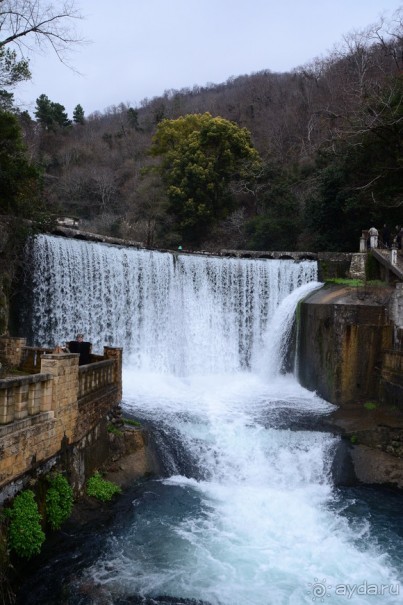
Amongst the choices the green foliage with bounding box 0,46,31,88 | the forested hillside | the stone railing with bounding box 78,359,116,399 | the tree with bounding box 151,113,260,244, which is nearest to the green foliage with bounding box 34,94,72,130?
the forested hillside

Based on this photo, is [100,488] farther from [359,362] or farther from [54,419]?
[359,362]

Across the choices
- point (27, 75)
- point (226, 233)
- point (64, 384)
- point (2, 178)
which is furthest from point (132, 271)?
point (226, 233)

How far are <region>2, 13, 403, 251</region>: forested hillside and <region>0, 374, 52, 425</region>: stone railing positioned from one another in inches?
511

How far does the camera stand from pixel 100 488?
27.8ft

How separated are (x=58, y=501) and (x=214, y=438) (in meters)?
4.73

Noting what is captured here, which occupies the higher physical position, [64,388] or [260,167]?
[260,167]

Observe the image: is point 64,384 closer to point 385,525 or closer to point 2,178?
point 385,525

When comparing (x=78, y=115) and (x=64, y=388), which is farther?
(x=78, y=115)

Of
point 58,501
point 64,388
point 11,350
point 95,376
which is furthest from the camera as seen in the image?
point 11,350

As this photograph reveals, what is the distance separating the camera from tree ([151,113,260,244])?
3044 cm

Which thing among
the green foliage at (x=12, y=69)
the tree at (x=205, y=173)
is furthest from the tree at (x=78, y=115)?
the green foliage at (x=12, y=69)

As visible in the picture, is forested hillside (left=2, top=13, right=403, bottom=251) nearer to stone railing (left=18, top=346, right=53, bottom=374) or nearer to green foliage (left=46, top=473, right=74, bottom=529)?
stone railing (left=18, top=346, right=53, bottom=374)

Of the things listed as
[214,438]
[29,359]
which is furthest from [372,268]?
[29,359]

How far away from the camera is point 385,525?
28.1 feet
